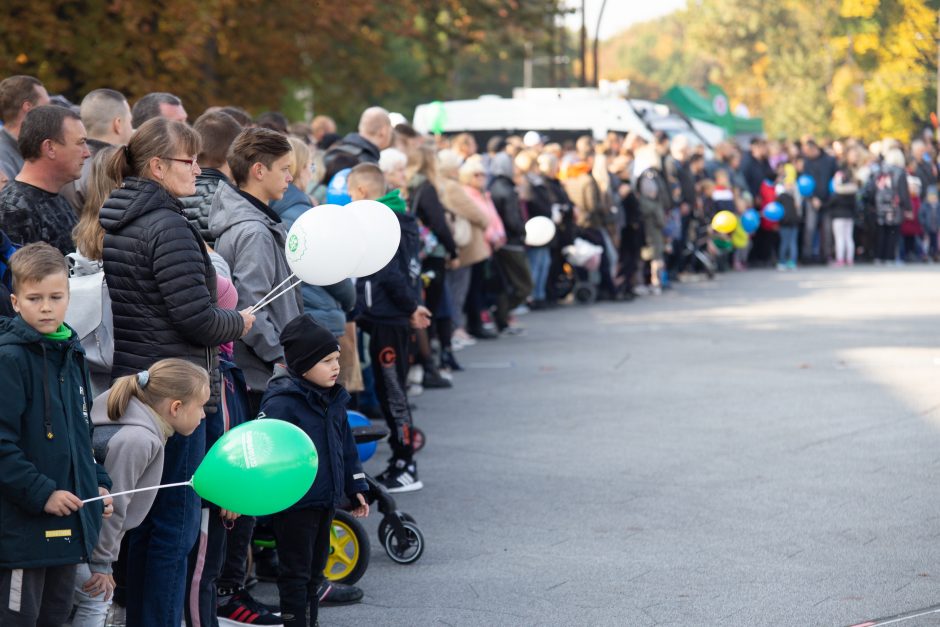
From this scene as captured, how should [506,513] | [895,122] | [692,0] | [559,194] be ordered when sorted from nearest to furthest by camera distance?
[506,513]
[559,194]
[895,122]
[692,0]

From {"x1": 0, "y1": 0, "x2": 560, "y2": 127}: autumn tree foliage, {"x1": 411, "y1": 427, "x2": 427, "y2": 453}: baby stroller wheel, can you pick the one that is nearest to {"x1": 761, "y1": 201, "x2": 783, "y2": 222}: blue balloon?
{"x1": 0, "y1": 0, "x2": 560, "y2": 127}: autumn tree foliage

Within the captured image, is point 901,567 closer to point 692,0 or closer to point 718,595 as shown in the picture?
point 718,595

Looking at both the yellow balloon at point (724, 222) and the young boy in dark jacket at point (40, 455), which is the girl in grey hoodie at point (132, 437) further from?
the yellow balloon at point (724, 222)

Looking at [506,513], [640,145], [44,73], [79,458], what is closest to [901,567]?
[506,513]

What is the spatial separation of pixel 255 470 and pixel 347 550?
201 cm

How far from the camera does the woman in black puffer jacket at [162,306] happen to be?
5.52m

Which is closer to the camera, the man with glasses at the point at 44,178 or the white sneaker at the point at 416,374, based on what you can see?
the man with glasses at the point at 44,178

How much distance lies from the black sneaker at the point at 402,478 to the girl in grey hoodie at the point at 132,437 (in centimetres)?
364

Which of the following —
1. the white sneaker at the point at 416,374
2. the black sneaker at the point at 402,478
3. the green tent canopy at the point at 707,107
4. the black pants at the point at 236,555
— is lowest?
the white sneaker at the point at 416,374

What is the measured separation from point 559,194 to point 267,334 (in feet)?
42.0

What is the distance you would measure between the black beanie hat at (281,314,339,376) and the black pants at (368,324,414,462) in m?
2.96

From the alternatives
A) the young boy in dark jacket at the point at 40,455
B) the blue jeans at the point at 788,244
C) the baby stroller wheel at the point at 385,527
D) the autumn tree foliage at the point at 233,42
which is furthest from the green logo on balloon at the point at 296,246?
the blue jeans at the point at 788,244

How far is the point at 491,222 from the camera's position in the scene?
15516mm

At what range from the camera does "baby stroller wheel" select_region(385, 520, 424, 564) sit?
24.1 feet
